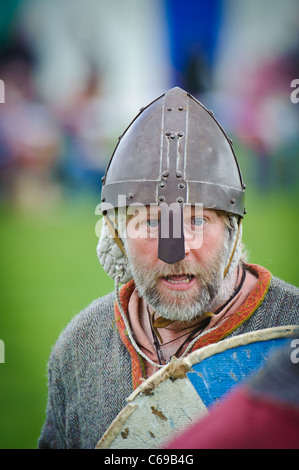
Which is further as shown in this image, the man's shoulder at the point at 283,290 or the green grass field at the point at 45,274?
the green grass field at the point at 45,274

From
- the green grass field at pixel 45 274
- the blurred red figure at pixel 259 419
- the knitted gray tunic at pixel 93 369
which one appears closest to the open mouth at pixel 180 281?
the knitted gray tunic at pixel 93 369

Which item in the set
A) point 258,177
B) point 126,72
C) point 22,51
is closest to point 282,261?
point 258,177

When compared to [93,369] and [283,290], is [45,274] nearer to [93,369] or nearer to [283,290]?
[93,369]

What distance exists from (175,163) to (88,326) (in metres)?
0.86

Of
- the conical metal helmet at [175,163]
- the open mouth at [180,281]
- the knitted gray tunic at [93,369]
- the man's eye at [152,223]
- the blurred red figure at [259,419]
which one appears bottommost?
the knitted gray tunic at [93,369]

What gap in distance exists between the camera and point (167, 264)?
5.77 feet

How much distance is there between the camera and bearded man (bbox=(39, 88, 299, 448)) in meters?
1.76

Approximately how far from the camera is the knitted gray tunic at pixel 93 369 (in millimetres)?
1842

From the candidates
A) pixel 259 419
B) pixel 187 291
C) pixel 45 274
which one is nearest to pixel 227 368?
pixel 187 291

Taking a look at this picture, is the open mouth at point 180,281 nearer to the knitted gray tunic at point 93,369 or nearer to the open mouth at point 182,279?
the open mouth at point 182,279

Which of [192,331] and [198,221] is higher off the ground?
[198,221]

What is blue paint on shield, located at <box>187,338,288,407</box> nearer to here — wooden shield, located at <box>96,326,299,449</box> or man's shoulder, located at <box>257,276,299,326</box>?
wooden shield, located at <box>96,326,299,449</box>

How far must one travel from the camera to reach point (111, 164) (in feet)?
6.57
